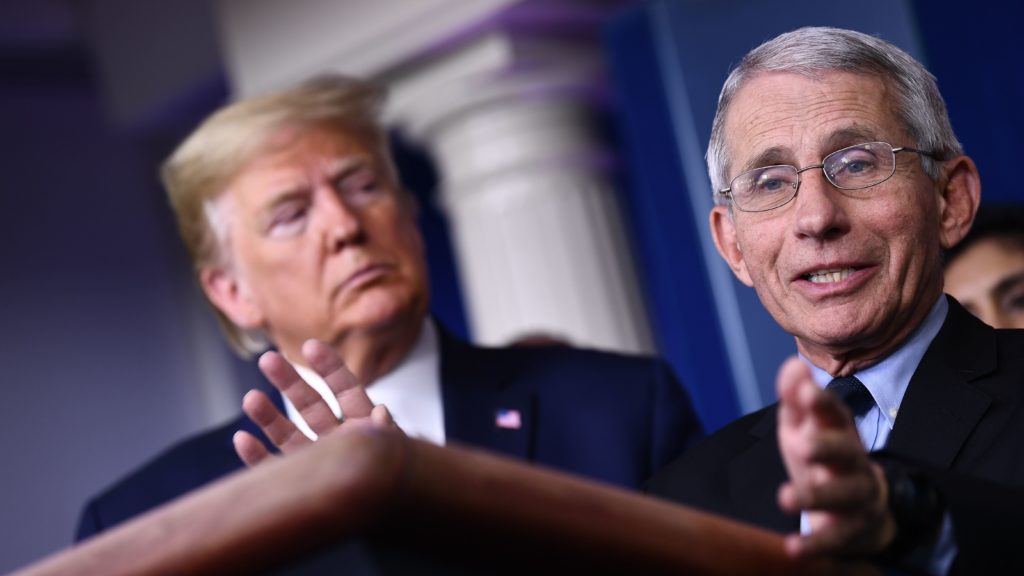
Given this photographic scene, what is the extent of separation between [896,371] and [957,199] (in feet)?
0.73

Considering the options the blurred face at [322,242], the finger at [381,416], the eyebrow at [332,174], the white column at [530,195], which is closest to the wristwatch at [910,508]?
the finger at [381,416]

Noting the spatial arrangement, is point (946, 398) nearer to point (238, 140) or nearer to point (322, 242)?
point (322, 242)

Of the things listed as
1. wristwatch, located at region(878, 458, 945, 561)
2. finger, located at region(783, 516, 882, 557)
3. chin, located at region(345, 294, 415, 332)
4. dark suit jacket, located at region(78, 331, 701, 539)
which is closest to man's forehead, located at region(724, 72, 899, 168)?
wristwatch, located at region(878, 458, 945, 561)

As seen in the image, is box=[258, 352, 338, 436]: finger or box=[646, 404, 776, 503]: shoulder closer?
box=[646, 404, 776, 503]: shoulder

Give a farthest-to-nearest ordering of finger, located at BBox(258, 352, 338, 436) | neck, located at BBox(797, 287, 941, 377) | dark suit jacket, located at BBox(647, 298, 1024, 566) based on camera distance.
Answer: finger, located at BBox(258, 352, 338, 436), neck, located at BBox(797, 287, 941, 377), dark suit jacket, located at BBox(647, 298, 1024, 566)

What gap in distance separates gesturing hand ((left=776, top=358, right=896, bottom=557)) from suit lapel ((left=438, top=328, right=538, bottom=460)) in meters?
1.37

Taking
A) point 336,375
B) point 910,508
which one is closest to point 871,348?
point 910,508

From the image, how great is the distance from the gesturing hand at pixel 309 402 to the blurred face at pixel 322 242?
62cm

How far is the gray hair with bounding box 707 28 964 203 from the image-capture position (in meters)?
1.49

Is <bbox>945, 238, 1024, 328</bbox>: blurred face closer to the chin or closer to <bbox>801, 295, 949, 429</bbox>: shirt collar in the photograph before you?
the chin

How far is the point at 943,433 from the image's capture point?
142cm

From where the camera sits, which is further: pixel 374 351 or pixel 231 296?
pixel 231 296

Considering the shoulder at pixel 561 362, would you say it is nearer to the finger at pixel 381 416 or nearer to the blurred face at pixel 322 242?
the blurred face at pixel 322 242

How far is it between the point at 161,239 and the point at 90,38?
1.03 m
